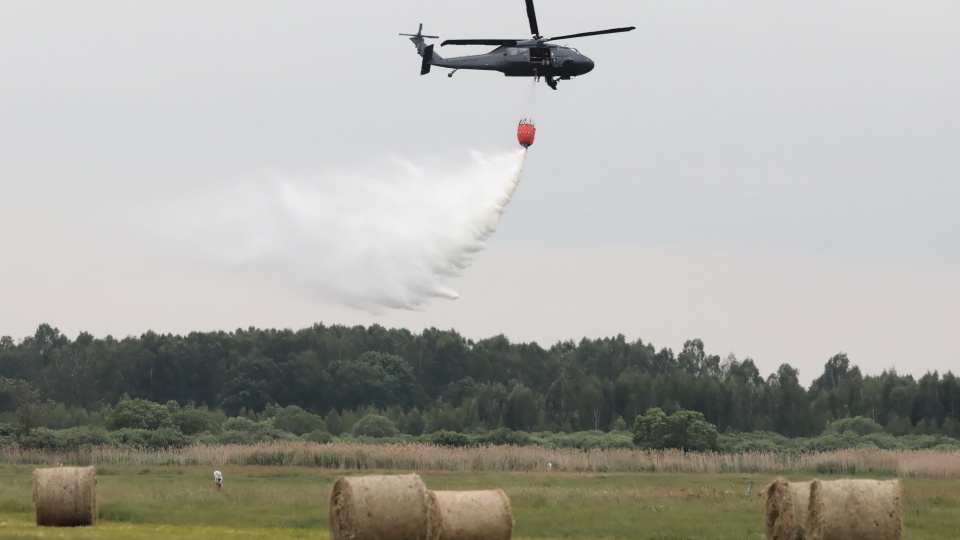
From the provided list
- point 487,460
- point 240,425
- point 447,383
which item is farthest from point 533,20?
point 447,383

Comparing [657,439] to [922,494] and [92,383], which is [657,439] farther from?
[92,383]

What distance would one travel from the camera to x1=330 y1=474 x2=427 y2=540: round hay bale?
97.3 feet

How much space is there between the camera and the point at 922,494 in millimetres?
44062

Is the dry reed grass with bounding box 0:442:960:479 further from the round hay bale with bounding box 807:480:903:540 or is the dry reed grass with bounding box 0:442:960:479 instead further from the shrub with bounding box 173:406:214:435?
the round hay bale with bounding box 807:480:903:540

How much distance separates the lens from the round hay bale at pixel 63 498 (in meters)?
35.8

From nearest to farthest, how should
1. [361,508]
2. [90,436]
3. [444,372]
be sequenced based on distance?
1. [361,508]
2. [90,436]
3. [444,372]

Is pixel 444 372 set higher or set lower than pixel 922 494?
higher

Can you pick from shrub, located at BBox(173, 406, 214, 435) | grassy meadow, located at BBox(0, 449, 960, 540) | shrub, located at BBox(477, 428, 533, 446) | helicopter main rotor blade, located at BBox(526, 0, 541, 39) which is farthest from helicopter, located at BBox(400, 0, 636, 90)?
shrub, located at BBox(173, 406, 214, 435)

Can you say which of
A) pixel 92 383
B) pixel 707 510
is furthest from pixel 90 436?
pixel 92 383

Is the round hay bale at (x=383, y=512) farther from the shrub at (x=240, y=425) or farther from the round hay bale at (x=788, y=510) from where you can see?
the shrub at (x=240, y=425)

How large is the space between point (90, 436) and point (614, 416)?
2433 inches

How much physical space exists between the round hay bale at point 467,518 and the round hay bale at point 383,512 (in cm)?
29

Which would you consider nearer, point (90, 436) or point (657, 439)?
point (90, 436)

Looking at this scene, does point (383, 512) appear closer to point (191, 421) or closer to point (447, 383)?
point (191, 421)
